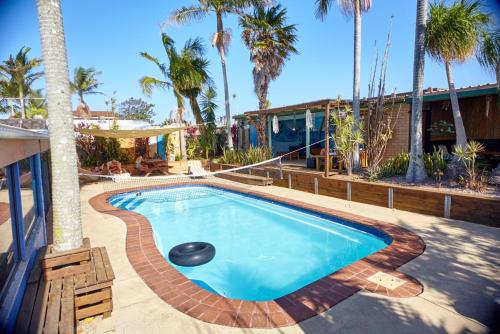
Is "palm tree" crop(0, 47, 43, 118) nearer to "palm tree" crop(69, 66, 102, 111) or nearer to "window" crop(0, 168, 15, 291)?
"palm tree" crop(69, 66, 102, 111)

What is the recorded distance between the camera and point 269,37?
12.8 m

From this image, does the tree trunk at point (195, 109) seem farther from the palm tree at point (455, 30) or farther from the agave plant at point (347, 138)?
the palm tree at point (455, 30)

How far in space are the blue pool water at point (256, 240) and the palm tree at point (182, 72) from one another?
6483 millimetres

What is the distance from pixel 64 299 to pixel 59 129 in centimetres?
175

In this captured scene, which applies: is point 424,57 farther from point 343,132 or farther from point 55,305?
point 55,305

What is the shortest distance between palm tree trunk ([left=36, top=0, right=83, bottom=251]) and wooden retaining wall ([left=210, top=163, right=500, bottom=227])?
6.55 m

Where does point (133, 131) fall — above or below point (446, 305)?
above

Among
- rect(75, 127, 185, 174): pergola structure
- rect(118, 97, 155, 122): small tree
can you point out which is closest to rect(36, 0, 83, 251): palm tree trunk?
rect(75, 127, 185, 174): pergola structure

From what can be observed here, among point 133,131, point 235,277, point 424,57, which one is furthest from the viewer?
point 133,131

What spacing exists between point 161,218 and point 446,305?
7.09 metres

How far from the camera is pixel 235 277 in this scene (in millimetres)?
5070

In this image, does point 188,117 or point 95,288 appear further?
point 188,117

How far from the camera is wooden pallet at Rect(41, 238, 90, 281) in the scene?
3.04m

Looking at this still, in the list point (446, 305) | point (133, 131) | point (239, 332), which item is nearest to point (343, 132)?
point (446, 305)
